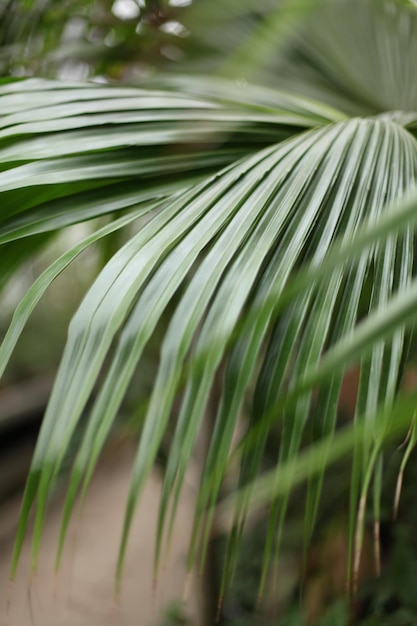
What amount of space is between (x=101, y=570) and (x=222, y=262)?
1622 millimetres

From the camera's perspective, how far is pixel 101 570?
5.82 feet

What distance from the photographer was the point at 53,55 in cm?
91

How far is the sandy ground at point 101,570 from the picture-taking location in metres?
1.51

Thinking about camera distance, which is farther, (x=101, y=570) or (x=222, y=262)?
(x=101, y=570)

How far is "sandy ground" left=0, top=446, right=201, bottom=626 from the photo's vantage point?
151cm

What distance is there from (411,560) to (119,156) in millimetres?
753

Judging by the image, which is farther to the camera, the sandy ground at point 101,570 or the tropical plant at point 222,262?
the sandy ground at point 101,570

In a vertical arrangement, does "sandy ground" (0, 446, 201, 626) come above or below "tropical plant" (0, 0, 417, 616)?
below

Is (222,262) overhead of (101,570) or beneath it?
overhead

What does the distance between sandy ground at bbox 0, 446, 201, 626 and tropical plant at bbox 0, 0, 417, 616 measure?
909 millimetres

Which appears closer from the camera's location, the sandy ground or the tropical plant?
the tropical plant

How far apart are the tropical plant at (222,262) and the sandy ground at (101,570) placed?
0.91 meters

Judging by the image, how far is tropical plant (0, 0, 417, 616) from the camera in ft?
1.09

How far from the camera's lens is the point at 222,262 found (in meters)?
0.40
